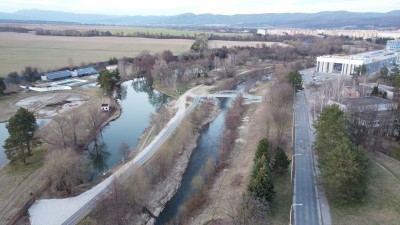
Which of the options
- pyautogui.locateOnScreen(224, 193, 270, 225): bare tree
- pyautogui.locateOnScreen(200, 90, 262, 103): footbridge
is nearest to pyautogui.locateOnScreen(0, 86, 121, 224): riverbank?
pyautogui.locateOnScreen(224, 193, 270, 225): bare tree

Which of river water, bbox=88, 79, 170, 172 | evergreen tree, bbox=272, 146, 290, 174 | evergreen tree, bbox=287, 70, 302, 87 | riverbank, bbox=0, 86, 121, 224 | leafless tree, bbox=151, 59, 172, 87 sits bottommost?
river water, bbox=88, 79, 170, 172

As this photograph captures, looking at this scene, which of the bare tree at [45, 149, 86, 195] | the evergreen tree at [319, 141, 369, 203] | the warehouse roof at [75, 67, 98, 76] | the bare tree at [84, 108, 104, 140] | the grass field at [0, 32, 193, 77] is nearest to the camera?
the evergreen tree at [319, 141, 369, 203]

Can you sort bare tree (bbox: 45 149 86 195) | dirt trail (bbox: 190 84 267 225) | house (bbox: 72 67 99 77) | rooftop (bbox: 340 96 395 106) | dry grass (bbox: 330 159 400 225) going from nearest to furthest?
dry grass (bbox: 330 159 400 225) → dirt trail (bbox: 190 84 267 225) → bare tree (bbox: 45 149 86 195) → rooftop (bbox: 340 96 395 106) → house (bbox: 72 67 99 77)

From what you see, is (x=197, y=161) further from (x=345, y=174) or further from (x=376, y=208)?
(x=376, y=208)

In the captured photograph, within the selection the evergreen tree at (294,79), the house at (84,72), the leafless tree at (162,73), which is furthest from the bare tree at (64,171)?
the house at (84,72)

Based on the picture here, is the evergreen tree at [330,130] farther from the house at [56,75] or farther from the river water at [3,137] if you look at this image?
the house at [56,75]

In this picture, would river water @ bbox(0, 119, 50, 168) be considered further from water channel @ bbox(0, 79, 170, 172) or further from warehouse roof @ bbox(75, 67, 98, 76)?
warehouse roof @ bbox(75, 67, 98, 76)

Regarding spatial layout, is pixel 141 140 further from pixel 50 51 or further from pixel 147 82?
pixel 50 51
